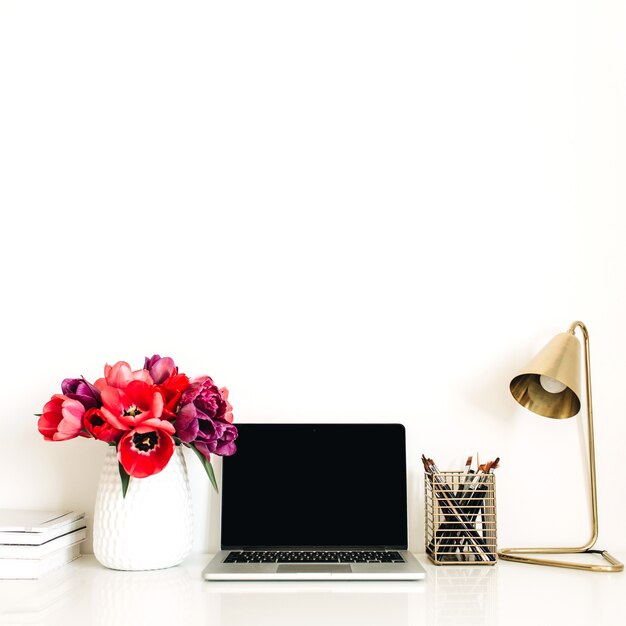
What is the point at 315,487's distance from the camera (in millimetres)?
1292

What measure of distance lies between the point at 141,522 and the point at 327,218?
0.69 metres

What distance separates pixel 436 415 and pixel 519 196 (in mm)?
487

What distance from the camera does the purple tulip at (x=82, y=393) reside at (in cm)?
118

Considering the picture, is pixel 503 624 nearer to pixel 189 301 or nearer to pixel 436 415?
pixel 436 415

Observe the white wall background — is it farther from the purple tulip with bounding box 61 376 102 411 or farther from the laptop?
the purple tulip with bounding box 61 376 102 411

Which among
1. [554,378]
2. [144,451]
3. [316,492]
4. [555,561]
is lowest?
[555,561]

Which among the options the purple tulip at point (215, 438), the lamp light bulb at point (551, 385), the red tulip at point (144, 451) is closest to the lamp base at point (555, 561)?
the lamp light bulb at point (551, 385)

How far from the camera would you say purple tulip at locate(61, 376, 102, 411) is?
3.87 ft

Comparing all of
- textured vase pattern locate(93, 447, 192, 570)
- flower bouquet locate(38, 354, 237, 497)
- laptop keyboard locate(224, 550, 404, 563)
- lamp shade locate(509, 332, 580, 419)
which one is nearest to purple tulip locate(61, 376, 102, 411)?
flower bouquet locate(38, 354, 237, 497)

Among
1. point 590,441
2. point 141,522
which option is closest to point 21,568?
point 141,522

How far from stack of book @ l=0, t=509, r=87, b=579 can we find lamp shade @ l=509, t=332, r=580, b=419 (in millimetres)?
880

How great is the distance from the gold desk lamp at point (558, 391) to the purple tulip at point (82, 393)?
774 mm

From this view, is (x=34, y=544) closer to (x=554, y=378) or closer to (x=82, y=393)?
(x=82, y=393)

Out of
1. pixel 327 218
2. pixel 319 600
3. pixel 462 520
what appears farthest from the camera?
pixel 327 218
